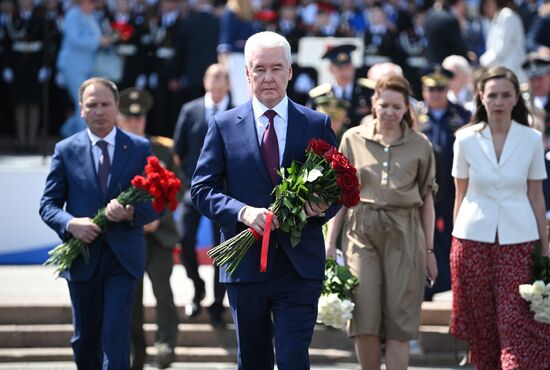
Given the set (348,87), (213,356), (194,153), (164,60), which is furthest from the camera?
(164,60)

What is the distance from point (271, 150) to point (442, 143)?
4580 mm

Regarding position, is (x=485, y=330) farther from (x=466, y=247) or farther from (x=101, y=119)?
(x=101, y=119)

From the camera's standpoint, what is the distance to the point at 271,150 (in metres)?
6.29

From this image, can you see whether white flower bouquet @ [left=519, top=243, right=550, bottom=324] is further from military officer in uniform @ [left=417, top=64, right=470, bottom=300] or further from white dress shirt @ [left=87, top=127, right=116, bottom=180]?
white dress shirt @ [left=87, top=127, right=116, bottom=180]

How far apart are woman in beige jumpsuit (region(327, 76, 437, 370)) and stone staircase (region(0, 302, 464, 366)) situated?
2174mm

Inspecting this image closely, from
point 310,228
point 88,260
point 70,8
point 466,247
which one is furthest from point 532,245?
point 70,8

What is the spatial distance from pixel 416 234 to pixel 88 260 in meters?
2.10

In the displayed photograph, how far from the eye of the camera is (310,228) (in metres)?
6.28

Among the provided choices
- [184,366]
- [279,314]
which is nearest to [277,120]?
[279,314]

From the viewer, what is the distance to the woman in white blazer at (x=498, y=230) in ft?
24.9

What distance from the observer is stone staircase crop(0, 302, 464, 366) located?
9891 mm

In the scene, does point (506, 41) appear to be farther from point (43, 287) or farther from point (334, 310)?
point (334, 310)

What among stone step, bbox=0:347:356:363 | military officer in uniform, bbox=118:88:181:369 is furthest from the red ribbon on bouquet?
stone step, bbox=0:347:356:363

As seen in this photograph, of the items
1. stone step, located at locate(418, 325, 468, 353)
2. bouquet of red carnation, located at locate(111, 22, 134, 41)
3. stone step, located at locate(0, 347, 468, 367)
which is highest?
bouquet of red carnation, located at locate(111, 22, 134, 41)
